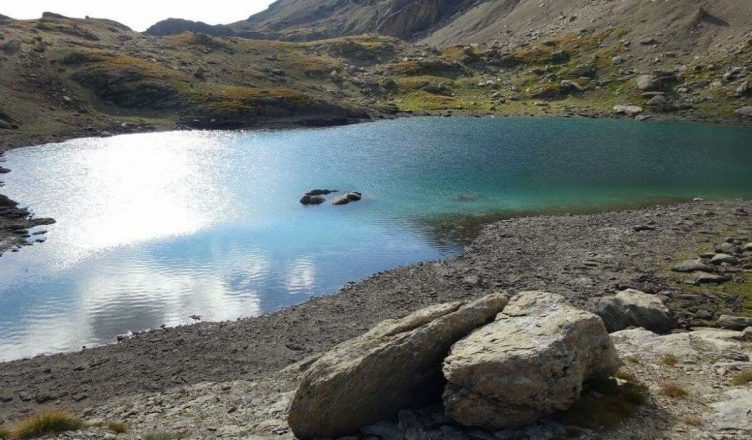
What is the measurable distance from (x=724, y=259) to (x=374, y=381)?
3387 centimetres

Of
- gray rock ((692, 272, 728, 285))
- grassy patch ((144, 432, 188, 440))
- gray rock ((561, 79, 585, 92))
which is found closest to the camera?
grassy patch ((144, 432, 188, 440))

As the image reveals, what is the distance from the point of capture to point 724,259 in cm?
4047

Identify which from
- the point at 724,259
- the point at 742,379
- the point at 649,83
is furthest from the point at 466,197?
the point at 649,83

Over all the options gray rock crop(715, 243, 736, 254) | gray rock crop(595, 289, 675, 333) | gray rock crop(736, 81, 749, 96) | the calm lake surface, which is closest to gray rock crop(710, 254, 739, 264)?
gray rock crop(715, 243, 736, 254)

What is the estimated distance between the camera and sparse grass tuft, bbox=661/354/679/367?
23128 millimetres

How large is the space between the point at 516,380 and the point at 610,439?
3.60 m

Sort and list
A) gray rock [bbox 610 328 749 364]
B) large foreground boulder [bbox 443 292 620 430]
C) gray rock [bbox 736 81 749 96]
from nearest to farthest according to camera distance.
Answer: large foreground boulder [bbox 443 292 620 430] → gray rock [bbox 610 328 749 364] → gray rock [bbox 736 81 749 96]

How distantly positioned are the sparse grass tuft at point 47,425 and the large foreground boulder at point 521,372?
55.4 ft

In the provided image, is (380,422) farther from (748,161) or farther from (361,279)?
(748,161)

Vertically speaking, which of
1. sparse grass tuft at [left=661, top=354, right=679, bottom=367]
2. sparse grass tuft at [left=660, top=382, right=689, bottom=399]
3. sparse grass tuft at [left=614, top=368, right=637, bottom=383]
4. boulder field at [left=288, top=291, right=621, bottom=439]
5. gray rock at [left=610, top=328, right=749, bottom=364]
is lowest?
gray rock at [left=610, top=328, right=749, bottom=364]

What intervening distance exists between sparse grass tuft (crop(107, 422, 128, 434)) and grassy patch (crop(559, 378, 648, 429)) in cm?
1858

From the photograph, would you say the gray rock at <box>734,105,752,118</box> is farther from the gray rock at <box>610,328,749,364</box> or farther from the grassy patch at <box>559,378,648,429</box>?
the grassy patch at <box>559,378,648,429</box>

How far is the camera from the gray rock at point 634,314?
105 feet

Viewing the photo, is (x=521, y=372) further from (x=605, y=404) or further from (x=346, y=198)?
(x=346, y=198)
